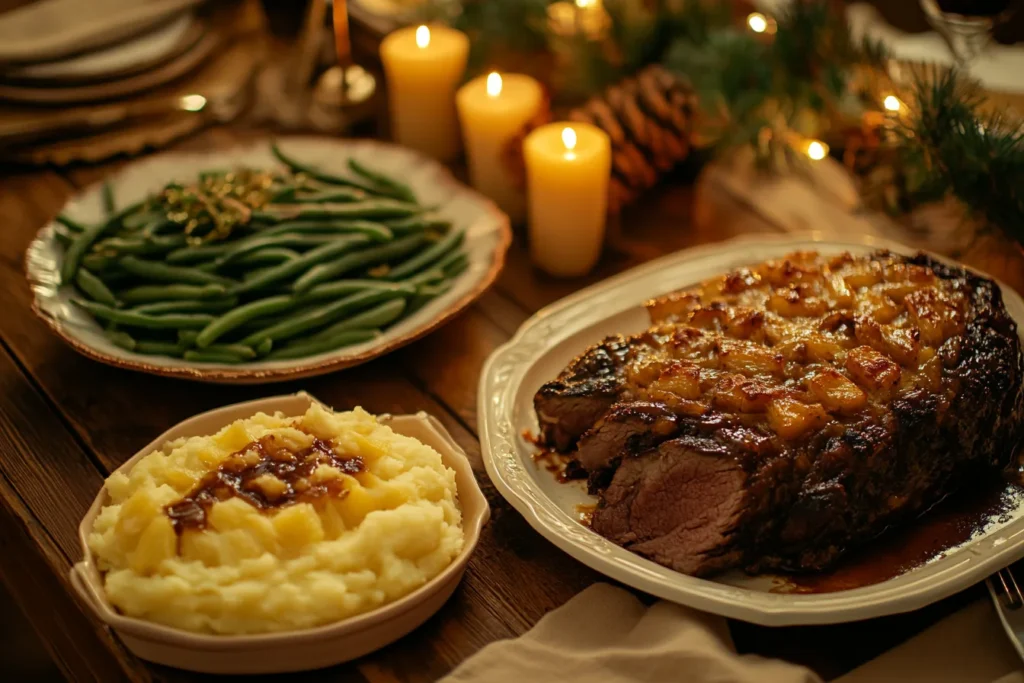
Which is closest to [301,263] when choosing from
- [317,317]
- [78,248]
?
[317,317]

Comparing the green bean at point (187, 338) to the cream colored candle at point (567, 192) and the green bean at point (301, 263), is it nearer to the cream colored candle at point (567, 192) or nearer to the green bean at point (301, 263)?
the green bean at point (301, 263)

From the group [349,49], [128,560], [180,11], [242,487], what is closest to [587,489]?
[242,487]

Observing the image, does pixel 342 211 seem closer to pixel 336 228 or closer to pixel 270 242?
pixel 336 228

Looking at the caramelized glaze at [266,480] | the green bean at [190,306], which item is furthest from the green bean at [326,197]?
the caramelized glaze at [266,480]

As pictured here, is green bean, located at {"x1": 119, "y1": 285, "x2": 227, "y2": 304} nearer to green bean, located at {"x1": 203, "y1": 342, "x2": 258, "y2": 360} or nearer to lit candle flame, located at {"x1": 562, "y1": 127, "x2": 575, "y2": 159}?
green bean, located at {"x1": 203, "y1": 342, "x2": 258, "y2": 360}

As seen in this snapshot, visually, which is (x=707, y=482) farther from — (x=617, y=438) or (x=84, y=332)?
(x=84, y=332)

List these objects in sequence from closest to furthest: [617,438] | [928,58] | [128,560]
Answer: [128,560]
[617,438]
[928,58]

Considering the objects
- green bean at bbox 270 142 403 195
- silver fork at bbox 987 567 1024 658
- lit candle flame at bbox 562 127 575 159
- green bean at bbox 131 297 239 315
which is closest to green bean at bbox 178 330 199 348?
green bean at bbox 131 297 239 315
